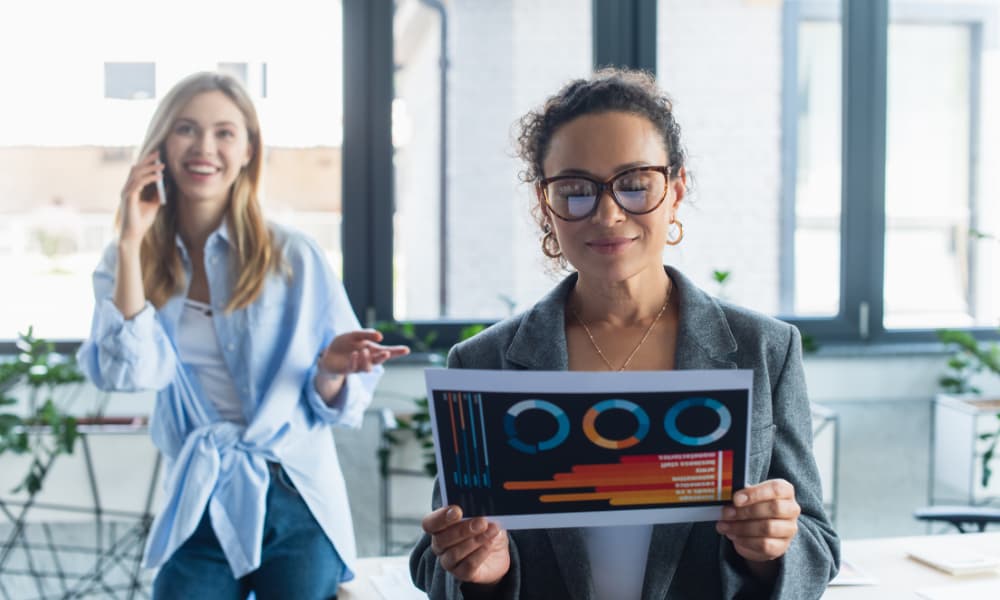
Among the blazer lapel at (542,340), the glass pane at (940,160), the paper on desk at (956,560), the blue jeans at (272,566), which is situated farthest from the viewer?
the glass pane at (940,160)

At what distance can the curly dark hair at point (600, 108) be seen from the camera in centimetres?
130

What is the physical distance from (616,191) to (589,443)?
34 cm

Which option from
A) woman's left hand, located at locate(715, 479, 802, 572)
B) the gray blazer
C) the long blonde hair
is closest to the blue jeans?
the long blonde hair

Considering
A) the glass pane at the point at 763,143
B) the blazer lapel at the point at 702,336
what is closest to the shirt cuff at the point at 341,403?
the blazer lapel at the point at 702,336

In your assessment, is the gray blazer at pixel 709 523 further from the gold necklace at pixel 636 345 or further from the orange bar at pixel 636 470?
the orange bar at pixel 636 470

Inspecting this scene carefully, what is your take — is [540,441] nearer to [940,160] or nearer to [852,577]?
[852,577]

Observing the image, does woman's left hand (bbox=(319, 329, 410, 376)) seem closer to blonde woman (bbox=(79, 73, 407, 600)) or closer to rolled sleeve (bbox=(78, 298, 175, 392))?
blonde woman (bbox=(79, 73, 407, 600))

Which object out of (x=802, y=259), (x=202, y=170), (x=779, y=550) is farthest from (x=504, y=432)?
(x=802, y=259)

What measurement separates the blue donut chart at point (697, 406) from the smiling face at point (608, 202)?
252 millimetres

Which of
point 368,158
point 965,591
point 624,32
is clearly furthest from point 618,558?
point 624,32

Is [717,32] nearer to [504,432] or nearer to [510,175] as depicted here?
[510,175]

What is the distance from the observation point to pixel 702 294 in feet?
4.54

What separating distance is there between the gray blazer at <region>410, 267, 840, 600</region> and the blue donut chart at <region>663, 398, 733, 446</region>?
18 cm

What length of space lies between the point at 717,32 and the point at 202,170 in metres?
2.57
